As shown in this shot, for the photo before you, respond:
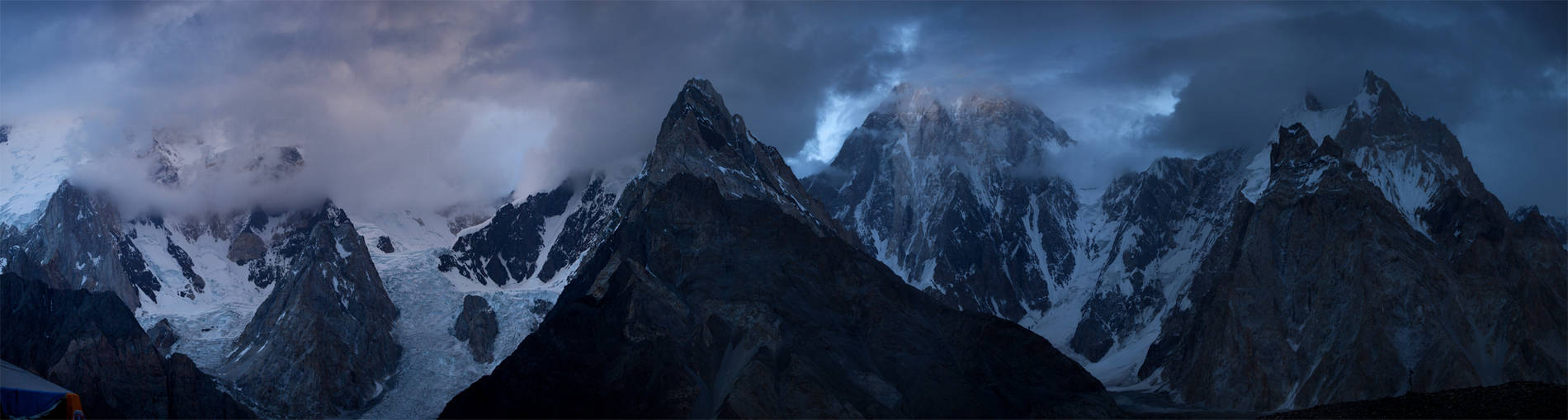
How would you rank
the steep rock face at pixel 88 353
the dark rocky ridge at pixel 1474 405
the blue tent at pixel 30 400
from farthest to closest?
1. the steep rock face at pixel 88 353
2. the dark rocky ridge at pixel 1474 405
3. the blue tent at pixel 30 400

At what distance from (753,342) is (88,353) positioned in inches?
3812

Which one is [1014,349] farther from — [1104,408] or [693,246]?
[693,246]

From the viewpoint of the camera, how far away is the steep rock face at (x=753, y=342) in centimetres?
13688

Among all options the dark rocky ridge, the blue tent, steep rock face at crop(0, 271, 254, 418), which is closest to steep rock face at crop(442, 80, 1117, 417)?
steep rock face at crop(0, 271, 254, 418)

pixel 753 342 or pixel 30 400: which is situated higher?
pixel 753 342

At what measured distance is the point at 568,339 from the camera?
14688cm

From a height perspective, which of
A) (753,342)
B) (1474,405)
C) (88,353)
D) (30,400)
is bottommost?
(30,400)

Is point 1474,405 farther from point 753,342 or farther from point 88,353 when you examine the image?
point 88,353

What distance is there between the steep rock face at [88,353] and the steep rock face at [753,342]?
206 feet

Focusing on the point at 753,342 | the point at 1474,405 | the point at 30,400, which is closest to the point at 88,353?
the point at 753,342

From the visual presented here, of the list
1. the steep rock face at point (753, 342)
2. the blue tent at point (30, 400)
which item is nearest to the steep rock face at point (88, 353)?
Answer: the steep rock face at point (753, 342)

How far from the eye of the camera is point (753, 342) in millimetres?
145625

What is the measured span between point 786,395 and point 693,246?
35.8m

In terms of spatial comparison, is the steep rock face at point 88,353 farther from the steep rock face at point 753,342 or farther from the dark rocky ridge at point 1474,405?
the dark rocky ridge at point 1474,405
